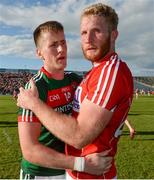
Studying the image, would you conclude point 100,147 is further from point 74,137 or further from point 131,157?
point 131,157

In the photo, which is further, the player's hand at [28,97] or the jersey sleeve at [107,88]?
the player's hand at [28,97]

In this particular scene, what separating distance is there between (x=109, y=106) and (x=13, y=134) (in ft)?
51.1

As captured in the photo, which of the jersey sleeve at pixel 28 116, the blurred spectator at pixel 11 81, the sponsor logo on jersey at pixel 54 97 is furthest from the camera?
the blurred spectator at pixel 11 81

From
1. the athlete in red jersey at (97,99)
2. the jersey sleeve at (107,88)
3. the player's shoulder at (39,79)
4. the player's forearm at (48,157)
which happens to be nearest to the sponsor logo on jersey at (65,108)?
the player's shoulder at (39,79)

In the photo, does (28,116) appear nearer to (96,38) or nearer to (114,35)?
(96,38)

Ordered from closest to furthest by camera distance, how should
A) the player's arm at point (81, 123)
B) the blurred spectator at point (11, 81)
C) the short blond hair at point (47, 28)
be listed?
the player's arm at point (81, 123) → the short blond hair at point (47, 28) → the blurred spectator at point (11, 81)

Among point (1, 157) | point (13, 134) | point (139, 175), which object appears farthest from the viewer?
point (13, 134)

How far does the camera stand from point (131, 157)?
12609mm

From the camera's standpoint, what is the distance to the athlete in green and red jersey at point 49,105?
343 centimetres

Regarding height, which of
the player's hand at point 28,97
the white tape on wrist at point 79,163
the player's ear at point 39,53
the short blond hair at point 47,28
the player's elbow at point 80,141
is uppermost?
the short blond hair at point 47,28

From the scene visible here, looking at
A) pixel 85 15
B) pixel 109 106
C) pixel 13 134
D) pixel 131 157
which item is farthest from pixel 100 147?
pixel 13 134

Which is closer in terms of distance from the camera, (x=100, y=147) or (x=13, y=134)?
(x=100, y=147)

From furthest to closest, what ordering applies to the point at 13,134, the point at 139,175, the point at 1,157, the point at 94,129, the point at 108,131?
the point at 13,134 → the point at 1,157 → the point at 139,175 → the point at 108,131 → the point at 94,129

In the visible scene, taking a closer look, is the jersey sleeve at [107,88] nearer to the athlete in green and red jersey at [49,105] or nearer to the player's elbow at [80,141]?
the player's elbow at [80,141]
